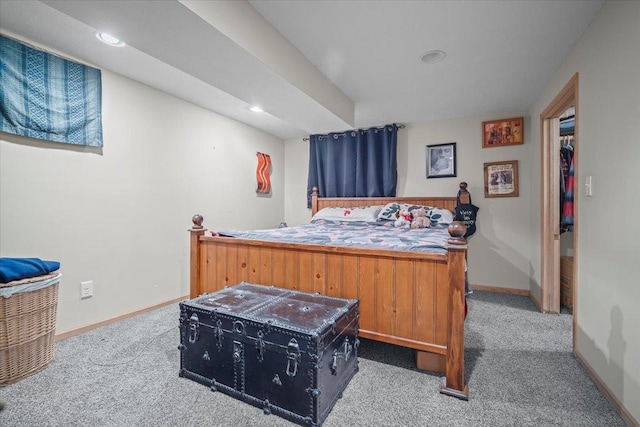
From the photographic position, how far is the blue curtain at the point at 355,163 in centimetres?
391

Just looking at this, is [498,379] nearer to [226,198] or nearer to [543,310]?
[543,310]

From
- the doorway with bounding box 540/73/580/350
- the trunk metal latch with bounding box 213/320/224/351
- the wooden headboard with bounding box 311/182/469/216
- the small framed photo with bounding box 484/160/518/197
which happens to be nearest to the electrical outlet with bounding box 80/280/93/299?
the trunk metal latch with bounding box 213/320/224/351

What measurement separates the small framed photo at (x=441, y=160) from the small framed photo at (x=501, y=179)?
0.38 meters

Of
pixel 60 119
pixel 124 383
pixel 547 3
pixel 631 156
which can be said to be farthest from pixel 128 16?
pixel 631 156

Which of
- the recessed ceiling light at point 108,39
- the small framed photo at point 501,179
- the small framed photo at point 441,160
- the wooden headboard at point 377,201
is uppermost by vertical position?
the recessed ceiling light at point 108,39

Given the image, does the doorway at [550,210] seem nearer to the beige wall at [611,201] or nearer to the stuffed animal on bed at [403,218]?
the beige wall at [611,201]

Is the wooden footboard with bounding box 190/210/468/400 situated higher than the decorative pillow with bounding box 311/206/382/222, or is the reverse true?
the decorative pillow with bounding box 311/206/382/222

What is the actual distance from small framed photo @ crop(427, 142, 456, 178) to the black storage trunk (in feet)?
8.43

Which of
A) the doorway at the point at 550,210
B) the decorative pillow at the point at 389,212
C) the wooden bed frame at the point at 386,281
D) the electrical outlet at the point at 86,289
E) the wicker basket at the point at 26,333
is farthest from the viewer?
the decorative pillow at the point at 389,212

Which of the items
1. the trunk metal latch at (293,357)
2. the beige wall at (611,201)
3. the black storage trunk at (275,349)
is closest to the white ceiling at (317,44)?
the beige wall at (611,201)

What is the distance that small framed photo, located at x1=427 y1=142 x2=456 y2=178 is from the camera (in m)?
3.66

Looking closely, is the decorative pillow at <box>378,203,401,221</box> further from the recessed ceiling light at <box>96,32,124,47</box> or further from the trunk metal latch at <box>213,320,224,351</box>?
the recessed ceiling light at <box>96,32,124,47</box>

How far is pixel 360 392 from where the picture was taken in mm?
1554

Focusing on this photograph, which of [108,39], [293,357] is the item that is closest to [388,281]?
[293,357]
